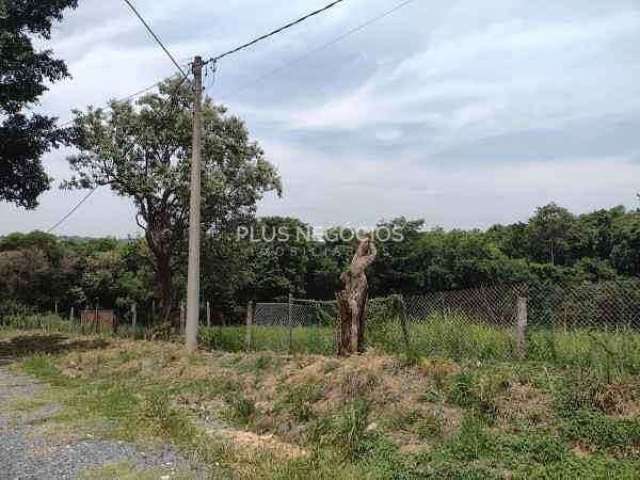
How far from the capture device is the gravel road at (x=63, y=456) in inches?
230

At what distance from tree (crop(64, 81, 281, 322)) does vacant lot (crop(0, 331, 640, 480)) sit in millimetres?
10912

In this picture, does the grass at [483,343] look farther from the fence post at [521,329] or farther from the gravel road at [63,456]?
the gravel road at [63,456]

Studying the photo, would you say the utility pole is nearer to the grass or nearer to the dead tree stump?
the grass

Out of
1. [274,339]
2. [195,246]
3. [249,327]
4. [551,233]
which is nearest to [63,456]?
[274,339]

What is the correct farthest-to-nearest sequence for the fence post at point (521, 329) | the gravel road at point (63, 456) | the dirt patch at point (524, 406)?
the fence post at point (521, 329), the dirt patch at point (524, 406), the gravel road at point (63, 456)

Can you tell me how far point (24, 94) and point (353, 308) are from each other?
1134cm

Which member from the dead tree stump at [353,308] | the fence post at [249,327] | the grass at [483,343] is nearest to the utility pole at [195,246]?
the fence post at [249,327]

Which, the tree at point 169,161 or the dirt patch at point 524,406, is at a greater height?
the tree at point 169,161

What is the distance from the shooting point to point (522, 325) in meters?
8.24

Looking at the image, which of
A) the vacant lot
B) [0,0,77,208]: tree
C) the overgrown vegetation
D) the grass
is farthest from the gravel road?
the overgrown vegetation

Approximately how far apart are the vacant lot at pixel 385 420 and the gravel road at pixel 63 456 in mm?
293

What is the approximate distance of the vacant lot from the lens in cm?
555

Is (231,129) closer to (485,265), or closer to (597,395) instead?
(597,395)

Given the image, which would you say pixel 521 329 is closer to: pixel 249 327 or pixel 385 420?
pixel 385 420
